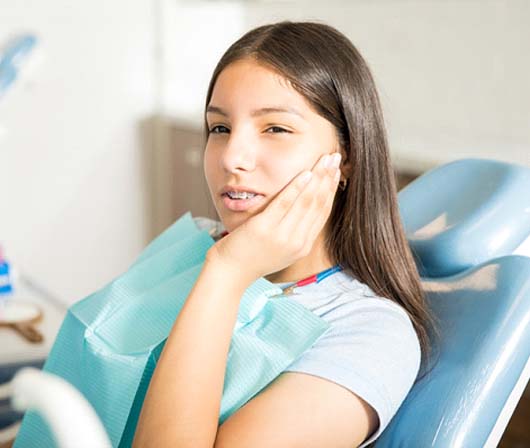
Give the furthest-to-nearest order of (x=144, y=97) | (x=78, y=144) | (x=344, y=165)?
(x=144, y=97) < (x=78, y=144) < (x=344, y=165)

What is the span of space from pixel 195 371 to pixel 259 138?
1.01ft

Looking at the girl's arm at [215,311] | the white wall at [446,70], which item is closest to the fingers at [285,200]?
the girl's arm at [215,311]

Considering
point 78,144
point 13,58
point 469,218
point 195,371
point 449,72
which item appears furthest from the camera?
point 78,144

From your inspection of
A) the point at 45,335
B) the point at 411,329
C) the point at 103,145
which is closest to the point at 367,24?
the point at 103,145

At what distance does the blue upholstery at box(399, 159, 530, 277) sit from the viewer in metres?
1.21

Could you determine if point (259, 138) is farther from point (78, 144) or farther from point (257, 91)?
point (78, 144)

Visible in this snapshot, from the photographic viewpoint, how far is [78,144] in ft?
9.57

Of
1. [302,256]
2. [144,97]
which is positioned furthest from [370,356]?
[144,97]

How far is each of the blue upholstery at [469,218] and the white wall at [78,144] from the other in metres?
1.85

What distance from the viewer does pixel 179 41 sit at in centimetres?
306

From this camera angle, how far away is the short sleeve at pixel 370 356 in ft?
2.82

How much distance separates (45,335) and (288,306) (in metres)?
0.72

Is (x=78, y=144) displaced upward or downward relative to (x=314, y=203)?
downward

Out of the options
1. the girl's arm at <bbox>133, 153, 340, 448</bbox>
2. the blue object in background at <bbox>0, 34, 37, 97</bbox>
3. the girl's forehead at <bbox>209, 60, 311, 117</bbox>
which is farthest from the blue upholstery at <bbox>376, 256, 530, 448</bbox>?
the blue object in background at <bbox>0, 34, 37, 97</bbox>
